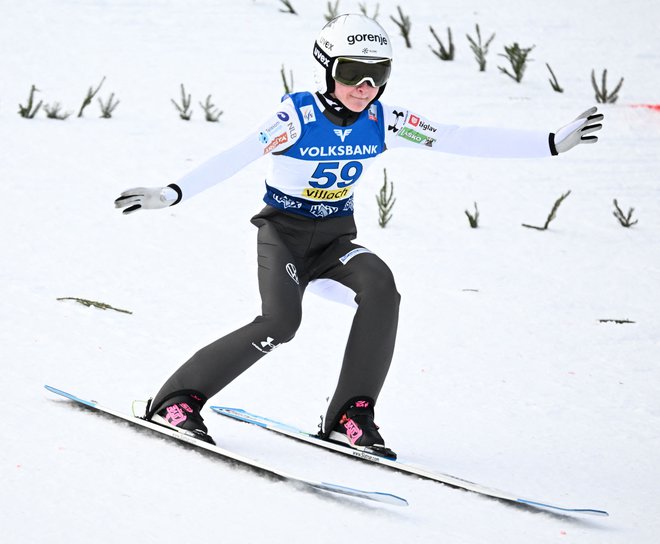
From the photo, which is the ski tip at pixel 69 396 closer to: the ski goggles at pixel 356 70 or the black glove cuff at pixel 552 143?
the ski goggles at pixel 356 70

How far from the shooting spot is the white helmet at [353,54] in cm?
428

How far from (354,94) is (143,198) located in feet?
3.39

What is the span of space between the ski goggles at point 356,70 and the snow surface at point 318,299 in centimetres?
115

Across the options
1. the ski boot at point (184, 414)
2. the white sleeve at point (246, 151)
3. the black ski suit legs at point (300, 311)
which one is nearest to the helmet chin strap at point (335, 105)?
the white sleeve at point (246, 151)

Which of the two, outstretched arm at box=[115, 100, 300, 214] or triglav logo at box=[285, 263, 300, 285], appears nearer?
outstretched arm at box=[115, 100, 300, 214]

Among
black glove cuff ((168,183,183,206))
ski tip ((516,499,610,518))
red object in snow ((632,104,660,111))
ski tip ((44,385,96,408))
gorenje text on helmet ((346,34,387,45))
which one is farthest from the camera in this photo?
red object in snow ((632,104,660,111))

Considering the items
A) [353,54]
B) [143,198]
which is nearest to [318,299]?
[353,54]

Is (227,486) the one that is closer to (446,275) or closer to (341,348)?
(341,348)

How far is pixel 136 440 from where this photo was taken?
420 cm

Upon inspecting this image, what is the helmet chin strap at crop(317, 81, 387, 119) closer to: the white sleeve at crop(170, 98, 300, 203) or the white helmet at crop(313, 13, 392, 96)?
the white helmet at crop(313, 13, 392, 96)

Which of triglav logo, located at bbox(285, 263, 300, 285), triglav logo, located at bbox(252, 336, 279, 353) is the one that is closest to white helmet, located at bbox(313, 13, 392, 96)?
triglav logo, located at bbox(285, 263, 300, 285)

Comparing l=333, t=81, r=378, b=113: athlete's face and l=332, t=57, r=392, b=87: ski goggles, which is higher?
l=332, t=57, r=392, b=87: ski goggles

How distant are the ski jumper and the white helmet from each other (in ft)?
0.50

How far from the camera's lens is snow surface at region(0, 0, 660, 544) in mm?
3770
